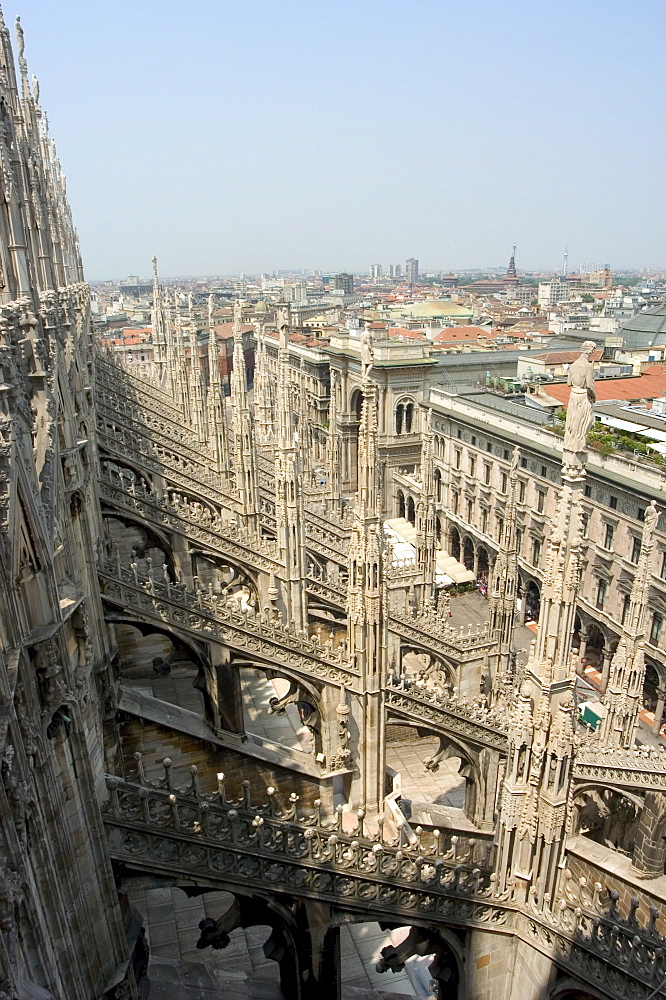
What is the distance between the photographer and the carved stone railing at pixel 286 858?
27.7 ft

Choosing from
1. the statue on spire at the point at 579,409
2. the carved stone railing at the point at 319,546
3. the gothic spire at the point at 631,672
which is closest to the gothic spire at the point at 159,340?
the carved stone railing at the point at 319,546

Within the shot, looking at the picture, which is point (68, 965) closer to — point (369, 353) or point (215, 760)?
point (215, 760)

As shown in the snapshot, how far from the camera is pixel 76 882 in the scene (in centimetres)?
709

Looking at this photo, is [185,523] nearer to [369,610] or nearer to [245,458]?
[245,458]

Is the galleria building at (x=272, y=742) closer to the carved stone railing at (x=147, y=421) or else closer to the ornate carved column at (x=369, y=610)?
the ornate carved column at (x=369, y=610)

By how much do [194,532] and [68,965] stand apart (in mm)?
11522

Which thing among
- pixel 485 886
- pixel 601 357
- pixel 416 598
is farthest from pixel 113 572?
pixel 601 357

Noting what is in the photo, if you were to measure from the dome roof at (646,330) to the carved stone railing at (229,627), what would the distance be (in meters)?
59.4

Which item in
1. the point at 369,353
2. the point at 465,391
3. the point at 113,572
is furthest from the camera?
the point at 465,391

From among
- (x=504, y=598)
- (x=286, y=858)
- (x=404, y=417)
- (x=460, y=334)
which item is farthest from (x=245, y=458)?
(x=460, y=334)

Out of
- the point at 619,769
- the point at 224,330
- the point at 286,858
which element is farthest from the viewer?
the point at 224,330

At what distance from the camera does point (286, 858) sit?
28.7 feet

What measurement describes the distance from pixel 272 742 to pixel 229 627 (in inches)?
131

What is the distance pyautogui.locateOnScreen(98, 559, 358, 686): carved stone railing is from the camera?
13.1 m
